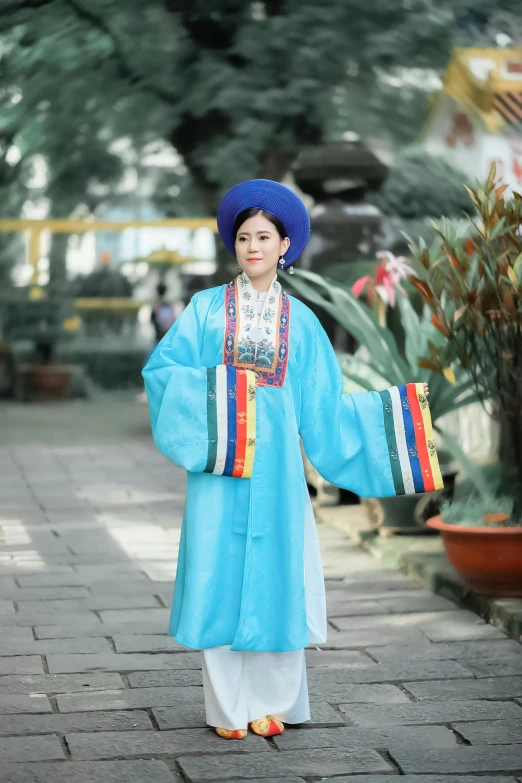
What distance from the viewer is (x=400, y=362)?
19.1 feet

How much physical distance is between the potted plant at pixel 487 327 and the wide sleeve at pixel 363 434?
106 cm

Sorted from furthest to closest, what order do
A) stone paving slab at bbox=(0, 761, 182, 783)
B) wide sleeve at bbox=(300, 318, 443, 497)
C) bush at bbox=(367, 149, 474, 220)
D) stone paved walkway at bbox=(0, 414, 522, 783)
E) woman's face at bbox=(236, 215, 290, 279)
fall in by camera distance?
bush at bbox=(367, 149, 474, 220), wide sleeve at bbox=(300, 318, 443, 497), woman's face at bbox=(236, 215, 290, 279), stone paved walkway at bbox=(0, 414, 522, 783), stone paving slab at bbox=(0, 761, 182, 783)

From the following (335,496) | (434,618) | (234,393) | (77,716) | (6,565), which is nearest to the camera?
(234,393)

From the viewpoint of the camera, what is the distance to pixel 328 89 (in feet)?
34.5

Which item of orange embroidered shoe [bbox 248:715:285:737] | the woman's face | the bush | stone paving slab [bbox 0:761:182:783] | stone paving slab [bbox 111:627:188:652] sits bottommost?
the bush

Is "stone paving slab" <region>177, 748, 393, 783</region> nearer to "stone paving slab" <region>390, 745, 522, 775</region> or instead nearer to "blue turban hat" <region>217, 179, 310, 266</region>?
"stone paving slab" <region>390, 745, 522, 775</region>

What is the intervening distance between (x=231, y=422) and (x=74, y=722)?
986mm

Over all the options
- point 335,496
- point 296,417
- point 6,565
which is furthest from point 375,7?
point 296,417

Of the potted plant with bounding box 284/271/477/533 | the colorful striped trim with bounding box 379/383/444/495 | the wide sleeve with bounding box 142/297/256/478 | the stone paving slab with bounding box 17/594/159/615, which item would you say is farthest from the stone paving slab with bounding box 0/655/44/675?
the potted plant with bounding box 284/271/477/533

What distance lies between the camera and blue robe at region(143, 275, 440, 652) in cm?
350

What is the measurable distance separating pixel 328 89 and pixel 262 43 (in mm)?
744

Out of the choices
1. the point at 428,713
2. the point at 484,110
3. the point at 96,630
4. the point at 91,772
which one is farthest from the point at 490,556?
the point at 484,110

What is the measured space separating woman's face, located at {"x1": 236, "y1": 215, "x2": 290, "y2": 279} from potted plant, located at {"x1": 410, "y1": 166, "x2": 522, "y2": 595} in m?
1.26

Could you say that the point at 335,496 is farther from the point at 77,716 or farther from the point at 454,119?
the point at 454,119
